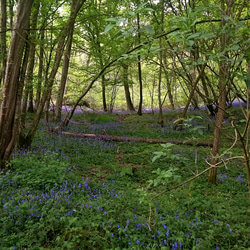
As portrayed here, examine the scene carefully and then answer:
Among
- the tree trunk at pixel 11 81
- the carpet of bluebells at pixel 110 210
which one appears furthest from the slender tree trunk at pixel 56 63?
the tree trunk at pixel 11 81

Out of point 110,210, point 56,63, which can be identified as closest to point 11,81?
point 56,63

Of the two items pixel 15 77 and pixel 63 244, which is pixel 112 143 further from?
pixel 63 244

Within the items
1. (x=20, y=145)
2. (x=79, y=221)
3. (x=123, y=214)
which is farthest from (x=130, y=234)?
(x=20, y=145)

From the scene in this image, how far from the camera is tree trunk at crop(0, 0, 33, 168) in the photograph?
4883 millimetres

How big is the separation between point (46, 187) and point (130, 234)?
1968 millimetres

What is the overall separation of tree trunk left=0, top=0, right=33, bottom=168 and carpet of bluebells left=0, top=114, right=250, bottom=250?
1.49 ft

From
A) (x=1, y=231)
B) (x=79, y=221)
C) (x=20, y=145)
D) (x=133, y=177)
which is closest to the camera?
(x=1, y=231)

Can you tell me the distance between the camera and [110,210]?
3564mm

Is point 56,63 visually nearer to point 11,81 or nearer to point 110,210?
point 11,81

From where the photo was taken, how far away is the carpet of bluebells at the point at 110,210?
9.83 ft

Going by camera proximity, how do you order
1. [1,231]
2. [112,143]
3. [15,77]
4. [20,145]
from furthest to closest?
[112,143]
[20,145]
[15,77]
[1,231]

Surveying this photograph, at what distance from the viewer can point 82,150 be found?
23.3 ft

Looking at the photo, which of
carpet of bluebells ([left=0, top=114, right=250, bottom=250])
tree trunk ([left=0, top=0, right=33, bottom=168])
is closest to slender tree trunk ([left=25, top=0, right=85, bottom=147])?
carpet of bluebells ([left=0, top=114, right=250, bottom=250])

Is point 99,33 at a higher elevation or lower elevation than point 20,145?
higher
